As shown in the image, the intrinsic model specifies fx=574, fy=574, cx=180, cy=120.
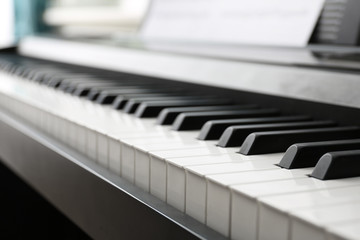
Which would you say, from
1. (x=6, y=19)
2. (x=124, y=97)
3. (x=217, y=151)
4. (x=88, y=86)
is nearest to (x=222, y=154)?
→ (x=217, y=151)

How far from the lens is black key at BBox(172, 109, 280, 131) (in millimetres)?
918

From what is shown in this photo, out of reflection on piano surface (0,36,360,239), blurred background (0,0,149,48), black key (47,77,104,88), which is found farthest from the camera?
blurred background (0,0,149,48)

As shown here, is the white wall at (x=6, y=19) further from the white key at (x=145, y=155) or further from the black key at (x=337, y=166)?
the black key at (x=337, y=166)

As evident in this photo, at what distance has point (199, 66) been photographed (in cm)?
125

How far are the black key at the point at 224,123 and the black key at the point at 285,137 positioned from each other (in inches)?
3.9

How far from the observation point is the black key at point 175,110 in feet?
3.20

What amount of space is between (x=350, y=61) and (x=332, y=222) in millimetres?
515

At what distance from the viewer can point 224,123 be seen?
87cm

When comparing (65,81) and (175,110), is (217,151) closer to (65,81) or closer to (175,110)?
(175,110)

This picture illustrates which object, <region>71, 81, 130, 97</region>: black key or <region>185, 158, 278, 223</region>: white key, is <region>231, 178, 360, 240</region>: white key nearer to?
<region>185, 158, 278, 223</region>: white key

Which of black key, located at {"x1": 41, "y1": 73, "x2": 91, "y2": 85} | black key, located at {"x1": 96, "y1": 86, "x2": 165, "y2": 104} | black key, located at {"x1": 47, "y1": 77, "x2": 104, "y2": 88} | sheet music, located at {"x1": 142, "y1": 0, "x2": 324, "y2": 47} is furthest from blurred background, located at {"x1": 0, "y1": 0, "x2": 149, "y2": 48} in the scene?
black key, located at {"x1": 96, "y1": 86, "x2": 165, "y2": 104}

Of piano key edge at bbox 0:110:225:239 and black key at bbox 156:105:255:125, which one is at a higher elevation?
black key at bbox 156:105:255:125

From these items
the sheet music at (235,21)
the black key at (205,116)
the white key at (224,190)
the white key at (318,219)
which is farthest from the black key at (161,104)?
the white key at (318,219)

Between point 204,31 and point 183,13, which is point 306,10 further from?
point 183,13
